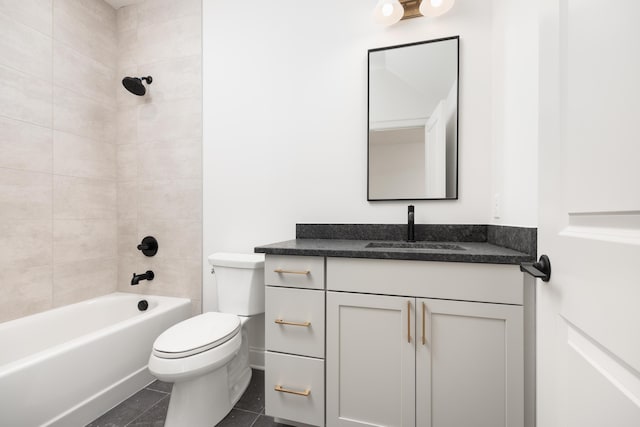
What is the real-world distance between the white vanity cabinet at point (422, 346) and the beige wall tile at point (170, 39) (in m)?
1.95

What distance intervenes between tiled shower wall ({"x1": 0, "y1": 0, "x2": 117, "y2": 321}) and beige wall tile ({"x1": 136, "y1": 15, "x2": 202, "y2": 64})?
0.30 meters

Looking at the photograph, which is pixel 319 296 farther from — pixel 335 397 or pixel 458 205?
pixel 458 205

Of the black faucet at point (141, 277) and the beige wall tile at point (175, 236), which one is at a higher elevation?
the beige wall tile at point (175, 236)

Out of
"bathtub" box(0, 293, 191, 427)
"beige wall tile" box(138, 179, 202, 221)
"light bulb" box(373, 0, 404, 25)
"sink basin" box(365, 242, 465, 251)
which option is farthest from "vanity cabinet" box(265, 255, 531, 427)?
"light bulb" box(373, 0, 404, 25)

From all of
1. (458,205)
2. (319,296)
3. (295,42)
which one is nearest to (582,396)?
(319,296)

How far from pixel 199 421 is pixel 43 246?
1497 millimetres

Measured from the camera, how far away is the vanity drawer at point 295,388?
129 cm

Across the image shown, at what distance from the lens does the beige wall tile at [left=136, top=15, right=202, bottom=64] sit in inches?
81.5

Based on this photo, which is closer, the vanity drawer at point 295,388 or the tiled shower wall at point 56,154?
the vanity drawer at point 295,388

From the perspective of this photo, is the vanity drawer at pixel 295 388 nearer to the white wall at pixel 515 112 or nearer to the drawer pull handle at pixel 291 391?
the drawer pull handle at pixel 291 391

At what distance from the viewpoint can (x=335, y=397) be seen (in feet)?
4.15

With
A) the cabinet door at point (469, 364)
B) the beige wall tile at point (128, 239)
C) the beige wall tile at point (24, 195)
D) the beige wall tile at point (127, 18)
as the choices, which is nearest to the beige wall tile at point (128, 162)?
the beige wall tile at point (128, 239)

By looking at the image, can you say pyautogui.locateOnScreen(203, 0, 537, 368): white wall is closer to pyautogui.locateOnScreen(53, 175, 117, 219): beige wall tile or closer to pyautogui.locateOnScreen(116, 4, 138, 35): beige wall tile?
pyautogui.locateOnScreen(116, 4, 138, 35): beige wall tile

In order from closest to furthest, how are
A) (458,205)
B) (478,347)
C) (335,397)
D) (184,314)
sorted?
1. (478,347)
2. (335,397)
3. (458,205)
4. (184,314)
